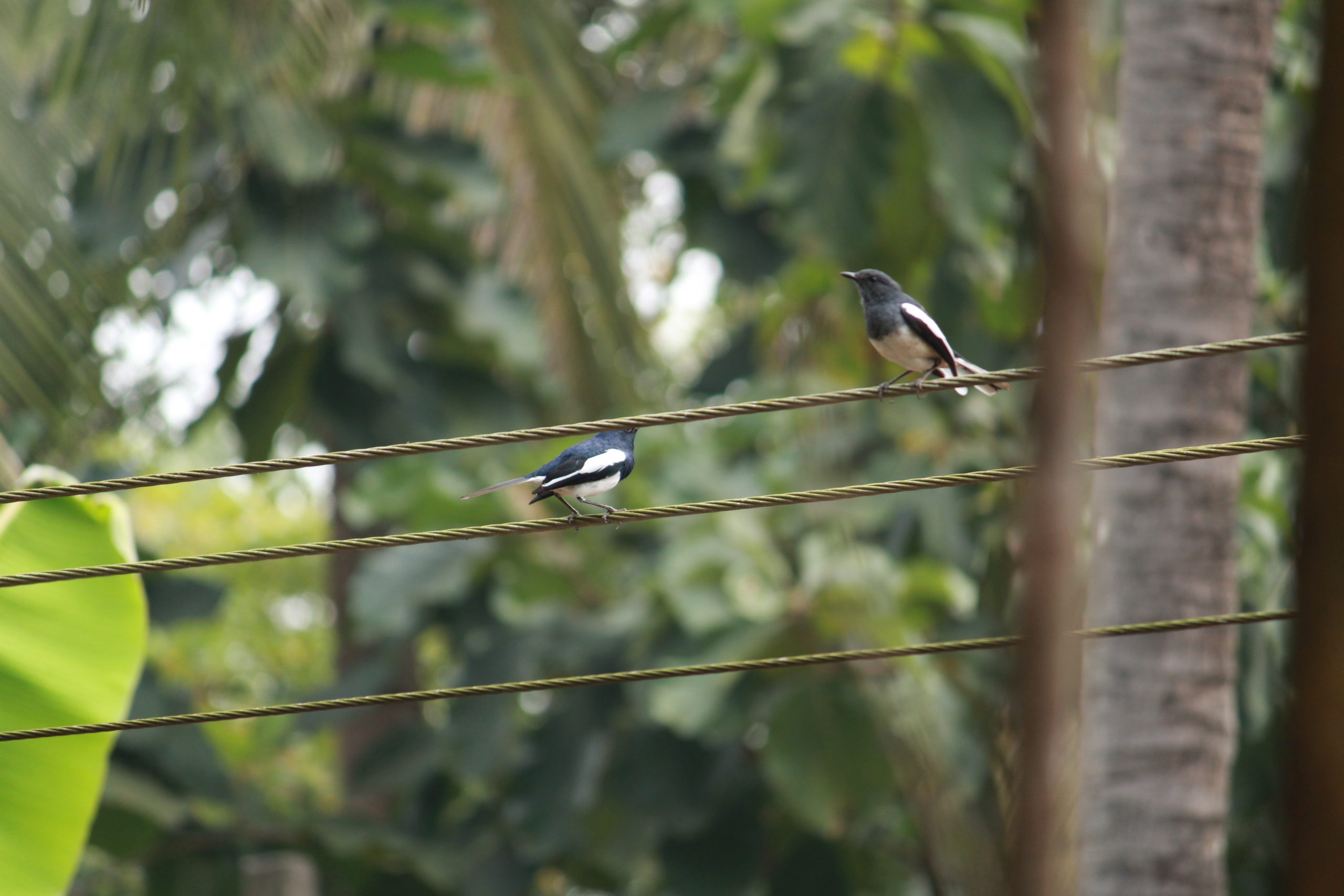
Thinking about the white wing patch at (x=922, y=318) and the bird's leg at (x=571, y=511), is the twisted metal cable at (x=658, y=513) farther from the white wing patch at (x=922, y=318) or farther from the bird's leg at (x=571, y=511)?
the white wing patch at (x=922, y=318)

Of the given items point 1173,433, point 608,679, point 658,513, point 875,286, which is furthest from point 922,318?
point 608,679

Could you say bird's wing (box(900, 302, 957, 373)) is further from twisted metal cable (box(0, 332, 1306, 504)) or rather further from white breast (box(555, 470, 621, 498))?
white breast (box(555, 470, 621, 498))

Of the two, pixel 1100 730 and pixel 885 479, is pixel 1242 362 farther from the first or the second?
pixel 885 479

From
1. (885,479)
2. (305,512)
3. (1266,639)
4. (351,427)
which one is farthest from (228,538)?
(1266,639)

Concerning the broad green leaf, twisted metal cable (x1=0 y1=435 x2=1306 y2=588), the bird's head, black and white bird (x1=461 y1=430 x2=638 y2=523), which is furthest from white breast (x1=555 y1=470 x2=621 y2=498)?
the broad green leaf

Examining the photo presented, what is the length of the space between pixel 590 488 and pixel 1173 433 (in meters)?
2.08

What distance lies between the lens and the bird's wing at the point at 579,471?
176 inches

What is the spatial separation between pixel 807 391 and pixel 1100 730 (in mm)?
3777

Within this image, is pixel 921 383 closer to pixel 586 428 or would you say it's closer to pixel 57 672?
pixel 586 428

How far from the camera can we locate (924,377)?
4438mm

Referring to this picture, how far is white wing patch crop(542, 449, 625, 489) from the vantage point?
4.46 meters

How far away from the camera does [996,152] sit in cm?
736

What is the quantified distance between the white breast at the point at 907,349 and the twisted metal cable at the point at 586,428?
2.49ft

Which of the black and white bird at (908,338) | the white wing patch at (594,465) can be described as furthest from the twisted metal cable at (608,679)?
the black and white bird at (908,338)
